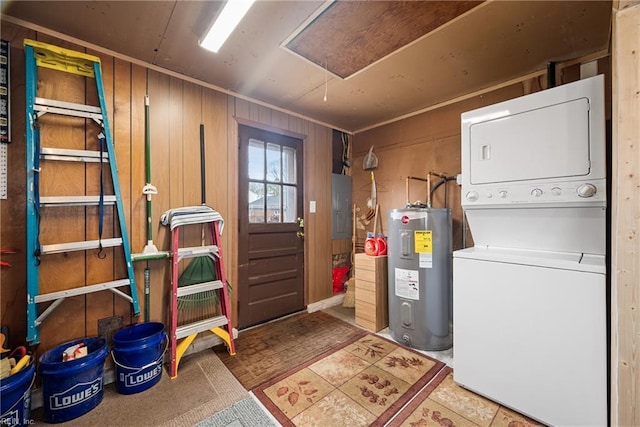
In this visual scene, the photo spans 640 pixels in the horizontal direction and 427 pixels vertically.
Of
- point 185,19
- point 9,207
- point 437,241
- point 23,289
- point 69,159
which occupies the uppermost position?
point 185,19

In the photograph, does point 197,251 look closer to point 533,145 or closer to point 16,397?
point 16,397

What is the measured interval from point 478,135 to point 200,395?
2.51 meters

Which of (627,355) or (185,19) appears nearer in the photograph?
(627,355)

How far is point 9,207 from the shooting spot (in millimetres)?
1573

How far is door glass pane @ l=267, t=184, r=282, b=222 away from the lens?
2.85 metres

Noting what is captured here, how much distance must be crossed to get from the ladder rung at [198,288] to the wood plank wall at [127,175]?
25 cm

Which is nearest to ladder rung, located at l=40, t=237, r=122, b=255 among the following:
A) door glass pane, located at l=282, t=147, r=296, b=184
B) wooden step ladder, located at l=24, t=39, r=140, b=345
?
wooden step ladder, located at l=24, t=39, r=140, b=345

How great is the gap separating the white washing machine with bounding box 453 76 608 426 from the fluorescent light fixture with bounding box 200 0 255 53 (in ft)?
5.08

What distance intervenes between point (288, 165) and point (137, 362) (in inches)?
86.3

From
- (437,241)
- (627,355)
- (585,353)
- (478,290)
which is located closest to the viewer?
(627,355)

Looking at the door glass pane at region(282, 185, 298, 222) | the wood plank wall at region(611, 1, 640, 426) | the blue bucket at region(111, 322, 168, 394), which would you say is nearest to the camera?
the wood plank wall at region(611, 1, 640, 426)

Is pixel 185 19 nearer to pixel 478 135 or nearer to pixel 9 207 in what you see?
pixel 9 207

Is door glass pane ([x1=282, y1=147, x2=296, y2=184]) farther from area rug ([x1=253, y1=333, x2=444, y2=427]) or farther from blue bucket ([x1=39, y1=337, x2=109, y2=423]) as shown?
blue bucket ([x1=39, y1=337, x2=109, y2=423])

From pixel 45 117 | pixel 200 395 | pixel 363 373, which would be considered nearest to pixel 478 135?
pixel 363 373
